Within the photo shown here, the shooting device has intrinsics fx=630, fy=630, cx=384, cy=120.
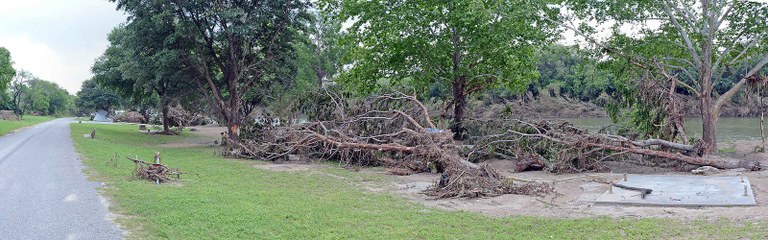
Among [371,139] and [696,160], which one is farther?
[371,139]

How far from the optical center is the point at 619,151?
16047 mm

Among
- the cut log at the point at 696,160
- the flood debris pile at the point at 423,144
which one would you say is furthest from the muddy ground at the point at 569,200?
the flood debris pile at the point at 423,144

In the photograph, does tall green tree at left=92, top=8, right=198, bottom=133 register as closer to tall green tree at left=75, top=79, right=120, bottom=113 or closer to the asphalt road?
the asphalt road

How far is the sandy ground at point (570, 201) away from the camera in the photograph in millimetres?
8875

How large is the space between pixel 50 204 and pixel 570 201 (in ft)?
26.8

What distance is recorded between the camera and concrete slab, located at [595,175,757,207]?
9500 mm

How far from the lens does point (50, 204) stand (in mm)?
9438

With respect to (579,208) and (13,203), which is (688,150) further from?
(13,203)

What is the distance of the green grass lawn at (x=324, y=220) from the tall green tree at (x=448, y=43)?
1018cm

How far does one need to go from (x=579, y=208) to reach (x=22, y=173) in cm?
1160

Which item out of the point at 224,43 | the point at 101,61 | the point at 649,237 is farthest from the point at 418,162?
the point at 101,61

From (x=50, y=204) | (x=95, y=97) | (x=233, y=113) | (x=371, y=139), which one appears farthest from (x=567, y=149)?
(x=95, y=97)

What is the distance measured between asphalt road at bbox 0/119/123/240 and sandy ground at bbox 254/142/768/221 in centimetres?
513

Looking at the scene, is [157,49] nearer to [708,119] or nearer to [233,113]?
[233,113]
